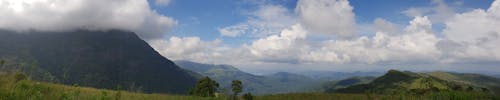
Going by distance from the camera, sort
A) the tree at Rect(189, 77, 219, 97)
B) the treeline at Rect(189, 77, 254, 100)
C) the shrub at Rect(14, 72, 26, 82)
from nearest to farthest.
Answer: the treeline at Rect(189, 77, 254, 100) < the shrub at Rect(14, 72, 26, 82) < the tree at Rect(189, 77, 219, 97)

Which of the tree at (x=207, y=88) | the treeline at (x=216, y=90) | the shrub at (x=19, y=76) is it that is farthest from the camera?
the tree at (x=207, y=88)

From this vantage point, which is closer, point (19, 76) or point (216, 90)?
point (19, 76)

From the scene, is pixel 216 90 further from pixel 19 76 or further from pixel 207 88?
pixel 19 76

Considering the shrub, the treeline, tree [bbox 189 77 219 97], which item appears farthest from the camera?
tree [bbox 189 77 219 97]

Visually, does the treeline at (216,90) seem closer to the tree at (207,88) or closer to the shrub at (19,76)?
the tree at (207,88)

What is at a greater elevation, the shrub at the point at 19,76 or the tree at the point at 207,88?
the shrub at the point at 19,76

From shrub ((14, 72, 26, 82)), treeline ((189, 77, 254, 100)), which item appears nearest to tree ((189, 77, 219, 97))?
treeline ((189, 77, 254, 100))

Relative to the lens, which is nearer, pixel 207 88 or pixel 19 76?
pixel 19 76

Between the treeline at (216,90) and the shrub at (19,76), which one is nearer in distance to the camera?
the treeline at (216,90)

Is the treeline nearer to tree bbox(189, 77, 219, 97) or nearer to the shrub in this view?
tree bbox(189, 77, 219, 97)

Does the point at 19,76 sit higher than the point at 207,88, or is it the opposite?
the point at 19,76

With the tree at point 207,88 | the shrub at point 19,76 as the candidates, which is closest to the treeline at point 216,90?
the tree at point 207,88

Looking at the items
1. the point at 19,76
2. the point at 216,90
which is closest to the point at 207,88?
the point at 216,90

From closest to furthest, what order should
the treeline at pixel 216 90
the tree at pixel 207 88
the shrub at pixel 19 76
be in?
the treeline at pixel 216 90 → the shrub at pixel 19 76 → the tree at pixel 207 88
